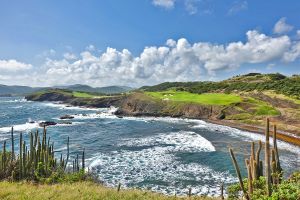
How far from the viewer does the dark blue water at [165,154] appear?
3411 cm

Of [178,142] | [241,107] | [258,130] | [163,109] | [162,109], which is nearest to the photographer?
[178,142]

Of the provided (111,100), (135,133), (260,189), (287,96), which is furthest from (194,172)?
(111,100)

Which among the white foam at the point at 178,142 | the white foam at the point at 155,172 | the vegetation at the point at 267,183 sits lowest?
the white foam at the point at 155,172

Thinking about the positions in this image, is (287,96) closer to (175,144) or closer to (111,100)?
(175,144)

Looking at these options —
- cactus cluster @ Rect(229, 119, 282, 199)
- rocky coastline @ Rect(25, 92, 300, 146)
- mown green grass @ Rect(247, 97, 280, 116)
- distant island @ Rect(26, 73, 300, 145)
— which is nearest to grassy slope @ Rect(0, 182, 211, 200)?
cactus cluster @ Rect(229, 119, 282, 199)

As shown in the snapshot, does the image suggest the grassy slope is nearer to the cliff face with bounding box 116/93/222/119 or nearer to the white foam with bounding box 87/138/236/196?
the white foam with bounding box 87/138/236/196

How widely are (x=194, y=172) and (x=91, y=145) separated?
2408 centimetres

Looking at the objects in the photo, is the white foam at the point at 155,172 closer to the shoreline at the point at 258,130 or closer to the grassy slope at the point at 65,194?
the grassy slope at the point at 65,194

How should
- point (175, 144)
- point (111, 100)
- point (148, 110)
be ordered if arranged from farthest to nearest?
point (111, 100)
point (148, 110)
point (175, 144)

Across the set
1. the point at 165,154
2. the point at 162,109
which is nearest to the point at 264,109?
the point at 162,109

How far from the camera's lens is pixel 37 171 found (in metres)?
27.1

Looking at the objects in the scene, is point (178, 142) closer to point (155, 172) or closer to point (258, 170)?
point (155, 172)

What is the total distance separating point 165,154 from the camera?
1844 inches

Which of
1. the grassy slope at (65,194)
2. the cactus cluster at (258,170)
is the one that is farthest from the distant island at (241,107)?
the grassy slope at (65,194)
